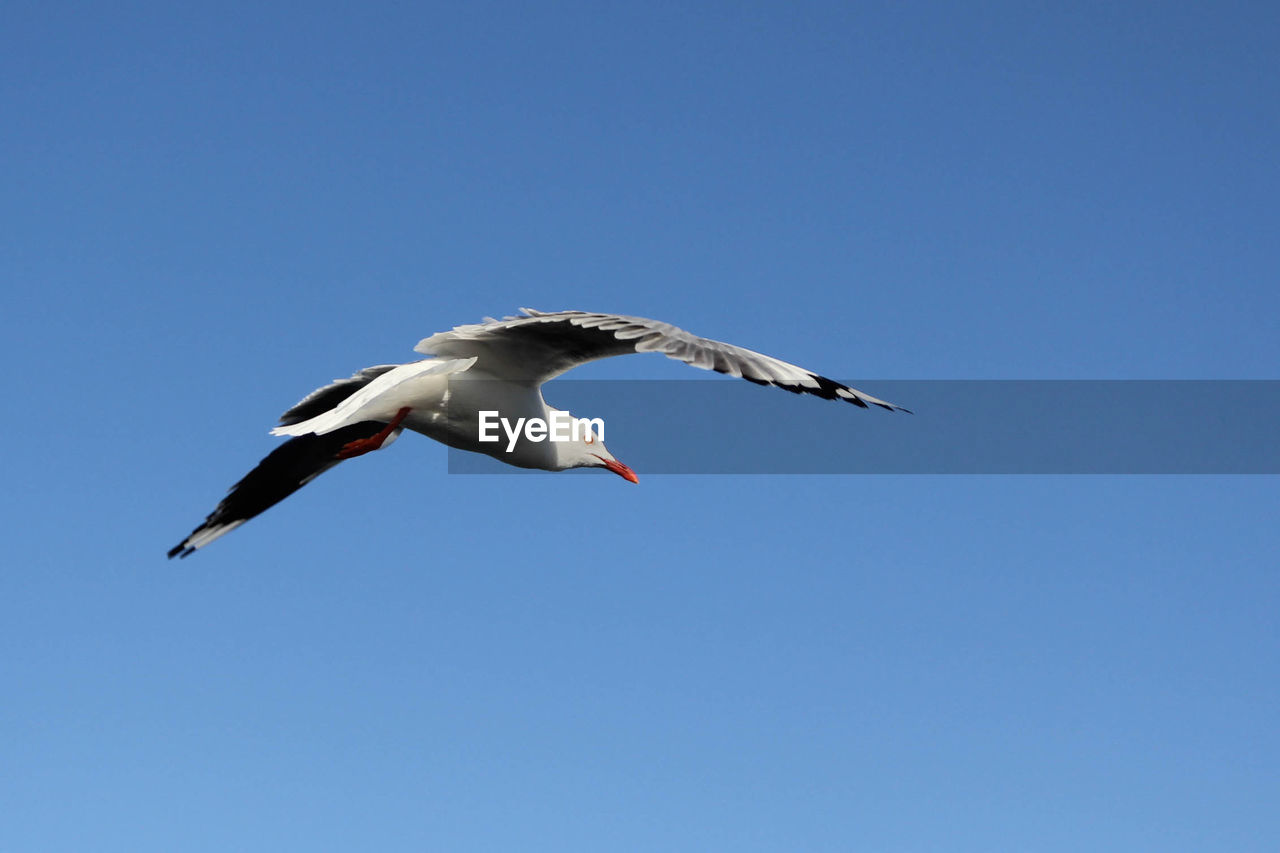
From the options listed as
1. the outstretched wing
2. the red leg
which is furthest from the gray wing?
the red leg

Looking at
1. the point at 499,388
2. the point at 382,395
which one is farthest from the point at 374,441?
the point at 499,388

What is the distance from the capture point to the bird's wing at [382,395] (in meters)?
8.52

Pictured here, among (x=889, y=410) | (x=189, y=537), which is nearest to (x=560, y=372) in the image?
(x=889, y=410)

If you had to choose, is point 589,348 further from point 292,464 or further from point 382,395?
point 292,464

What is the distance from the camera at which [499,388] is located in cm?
952

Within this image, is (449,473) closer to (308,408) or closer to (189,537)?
(308,408)

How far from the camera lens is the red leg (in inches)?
372

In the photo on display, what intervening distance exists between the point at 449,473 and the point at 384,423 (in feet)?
2.60

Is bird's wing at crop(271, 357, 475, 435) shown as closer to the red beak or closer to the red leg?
the red leg

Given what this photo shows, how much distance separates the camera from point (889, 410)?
25.1ft

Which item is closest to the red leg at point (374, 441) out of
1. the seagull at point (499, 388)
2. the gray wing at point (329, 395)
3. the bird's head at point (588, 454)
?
the seagull at point (499, 388)

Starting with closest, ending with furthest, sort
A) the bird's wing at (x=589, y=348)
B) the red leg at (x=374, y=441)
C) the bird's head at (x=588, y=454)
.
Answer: the bird's wing at (x=589, y=348) → the red leg at (x=374, y=441) → the bird's head at (x=588, y=454)

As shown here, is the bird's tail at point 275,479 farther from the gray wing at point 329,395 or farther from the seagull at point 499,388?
the gray wing at point 329,395

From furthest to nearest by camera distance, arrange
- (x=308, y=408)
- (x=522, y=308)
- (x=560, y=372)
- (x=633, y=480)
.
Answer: (x=633, y=480) → (x=308, y=408) → (x=560, y=372) → (x=522, y=308)
